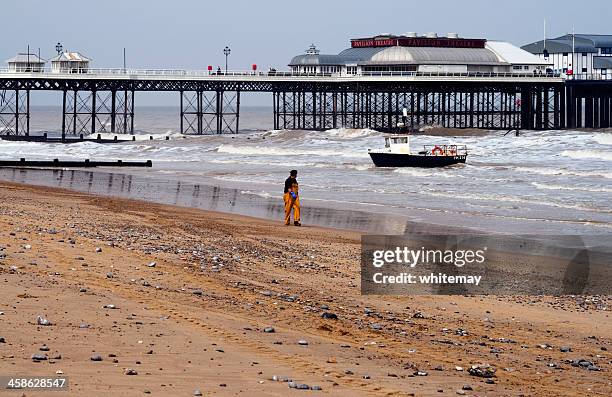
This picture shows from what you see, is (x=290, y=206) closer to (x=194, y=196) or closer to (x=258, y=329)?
(x=194, y=196)

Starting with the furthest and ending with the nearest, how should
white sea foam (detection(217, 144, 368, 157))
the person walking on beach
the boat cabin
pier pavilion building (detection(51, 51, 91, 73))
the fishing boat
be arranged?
pier pavilion building (detection(51, 51, 91, 73)) → white sea foam (detection(217, 144, 368, 157)) → the boat cabin → the fishing boat → the person walking on beach

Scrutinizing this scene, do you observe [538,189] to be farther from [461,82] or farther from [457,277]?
[461,82]

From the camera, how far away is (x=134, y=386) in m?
8.55

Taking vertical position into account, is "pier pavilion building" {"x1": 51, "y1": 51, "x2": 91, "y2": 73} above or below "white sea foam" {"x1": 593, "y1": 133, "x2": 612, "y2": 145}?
above

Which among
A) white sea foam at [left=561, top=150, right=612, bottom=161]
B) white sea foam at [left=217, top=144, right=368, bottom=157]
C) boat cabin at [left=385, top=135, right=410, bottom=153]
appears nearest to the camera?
boat cabin at [left=385, top=135, right=410, bottom=153]

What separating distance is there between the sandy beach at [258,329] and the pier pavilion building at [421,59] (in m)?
72.9

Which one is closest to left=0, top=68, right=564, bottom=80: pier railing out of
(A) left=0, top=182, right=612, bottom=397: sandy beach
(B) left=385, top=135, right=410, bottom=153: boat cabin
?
(B) left=385, top=135, right=410, bottom=153: boat cabin

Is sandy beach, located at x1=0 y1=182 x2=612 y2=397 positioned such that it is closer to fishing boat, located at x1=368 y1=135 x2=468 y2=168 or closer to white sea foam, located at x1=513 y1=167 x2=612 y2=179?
white sea foam, located at x1=513 y1=167 x2=612 y2=179

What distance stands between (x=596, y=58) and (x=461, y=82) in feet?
98.6

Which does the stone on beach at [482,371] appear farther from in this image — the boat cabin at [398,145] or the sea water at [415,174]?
the boat cabin at [398,145]

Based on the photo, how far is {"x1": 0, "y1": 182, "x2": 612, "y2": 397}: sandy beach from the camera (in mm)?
9156

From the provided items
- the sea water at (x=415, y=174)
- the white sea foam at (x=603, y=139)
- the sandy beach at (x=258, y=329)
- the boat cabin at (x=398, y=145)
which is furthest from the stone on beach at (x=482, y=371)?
the white sea foam at (x=603, y=139)

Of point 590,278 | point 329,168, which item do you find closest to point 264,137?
point 329,168

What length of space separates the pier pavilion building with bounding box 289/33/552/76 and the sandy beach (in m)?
72.9
